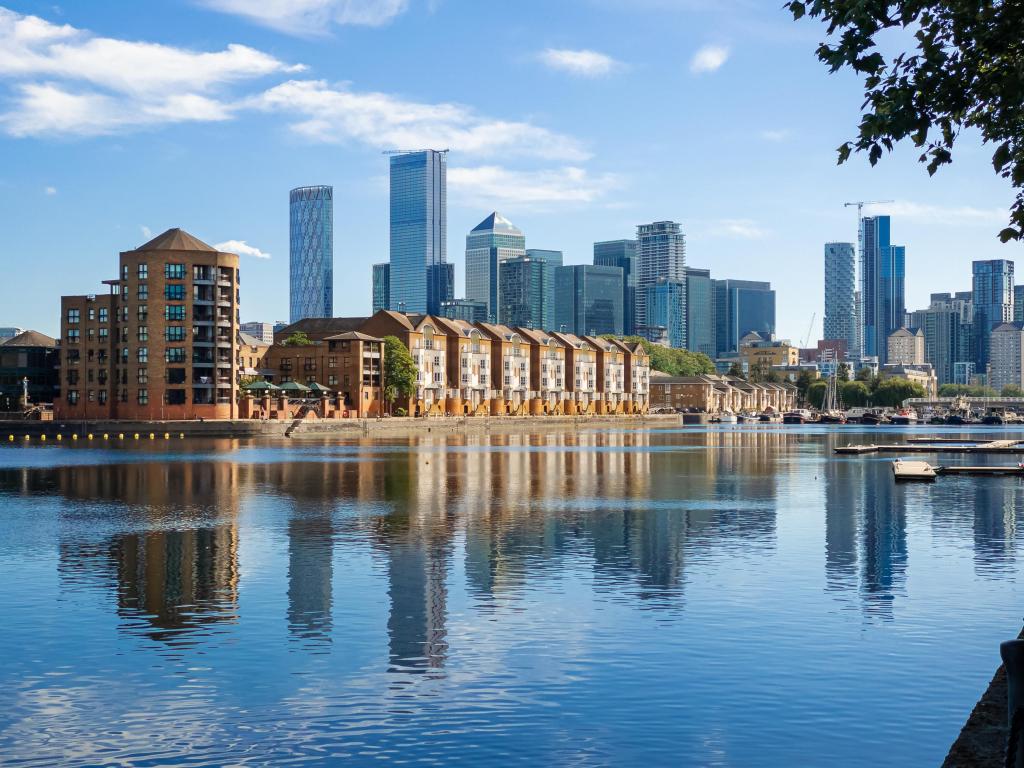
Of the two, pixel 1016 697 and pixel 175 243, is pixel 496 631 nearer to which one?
pixel 1016 697

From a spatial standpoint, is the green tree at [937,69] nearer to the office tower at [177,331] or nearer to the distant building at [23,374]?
the office tower at [177,331]

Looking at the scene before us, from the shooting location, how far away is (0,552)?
40844mm

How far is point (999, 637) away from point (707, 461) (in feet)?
268

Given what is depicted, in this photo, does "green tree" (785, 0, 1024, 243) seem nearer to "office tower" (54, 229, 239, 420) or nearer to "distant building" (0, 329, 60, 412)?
"office tower" (54, 229, 239, 420)

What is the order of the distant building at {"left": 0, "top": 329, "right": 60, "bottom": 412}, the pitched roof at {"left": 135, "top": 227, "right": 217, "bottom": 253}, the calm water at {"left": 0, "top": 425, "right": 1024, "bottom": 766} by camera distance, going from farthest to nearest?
the distant building at {"left": 0, "top": 329, "right": 60, "bottom": 412}
the pitched roof at {"left": 135, "top": 227, "right": 217, "bottom": 253}
the calm water at {"left": 0, "top": 425, "right": 1024, "bottom": 766}

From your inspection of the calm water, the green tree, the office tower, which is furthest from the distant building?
the green tree

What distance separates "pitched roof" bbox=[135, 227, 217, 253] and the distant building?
3632 cm

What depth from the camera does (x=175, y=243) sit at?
171 m

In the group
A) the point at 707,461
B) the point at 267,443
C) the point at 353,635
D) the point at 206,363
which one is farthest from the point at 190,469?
the point at 206,363

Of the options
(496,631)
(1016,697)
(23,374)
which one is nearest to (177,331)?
(23,374)

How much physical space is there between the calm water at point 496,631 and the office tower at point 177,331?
114 m

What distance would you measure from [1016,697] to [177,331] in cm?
16766

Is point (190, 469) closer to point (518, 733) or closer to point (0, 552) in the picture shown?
point (0, 552)

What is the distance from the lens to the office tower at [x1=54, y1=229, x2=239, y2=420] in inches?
6708
